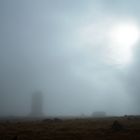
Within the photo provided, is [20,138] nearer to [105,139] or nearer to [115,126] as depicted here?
[105,139]

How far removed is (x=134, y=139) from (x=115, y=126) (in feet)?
56.6

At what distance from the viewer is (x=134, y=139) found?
51219 millimetres

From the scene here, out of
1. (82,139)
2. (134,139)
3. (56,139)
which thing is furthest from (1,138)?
(134,139)

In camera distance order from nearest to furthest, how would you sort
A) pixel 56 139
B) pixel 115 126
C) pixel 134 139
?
1. pixel 134 139
2. pixel 56 139
3. pixel 115 126

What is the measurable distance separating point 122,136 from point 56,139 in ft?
42.5

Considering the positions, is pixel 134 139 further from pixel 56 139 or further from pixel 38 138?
pixel 38 138

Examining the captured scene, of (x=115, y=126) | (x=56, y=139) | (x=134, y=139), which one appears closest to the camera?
(x=134, y=139)

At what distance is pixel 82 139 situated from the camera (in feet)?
176

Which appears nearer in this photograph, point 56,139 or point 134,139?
point 134,139

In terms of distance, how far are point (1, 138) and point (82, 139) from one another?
16753mm

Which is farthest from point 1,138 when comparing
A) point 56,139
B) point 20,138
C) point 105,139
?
point 105,139

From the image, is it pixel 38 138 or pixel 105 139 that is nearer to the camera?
pixel 105 139

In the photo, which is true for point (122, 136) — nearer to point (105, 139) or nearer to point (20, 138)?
point (105, 139)

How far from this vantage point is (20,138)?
55.9m
